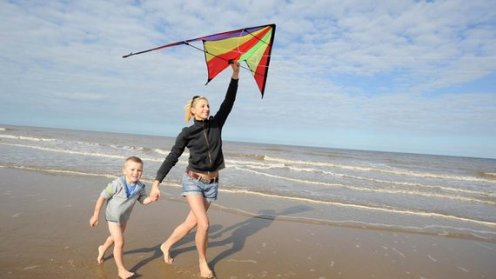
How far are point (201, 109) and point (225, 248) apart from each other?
2.37m

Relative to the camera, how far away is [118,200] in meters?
3.50

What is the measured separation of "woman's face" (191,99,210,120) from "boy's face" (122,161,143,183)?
2.69ft

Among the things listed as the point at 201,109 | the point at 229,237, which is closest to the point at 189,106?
the point at 201,109

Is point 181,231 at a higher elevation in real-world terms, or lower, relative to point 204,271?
higher

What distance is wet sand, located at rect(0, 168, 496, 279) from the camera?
12.9 ft

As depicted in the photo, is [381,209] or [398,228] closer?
[398,228]

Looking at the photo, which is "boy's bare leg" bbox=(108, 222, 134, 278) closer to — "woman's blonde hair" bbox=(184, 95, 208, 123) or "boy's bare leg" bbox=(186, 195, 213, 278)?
"boy's bare leg" bbox=(186, 195, 213, 278)

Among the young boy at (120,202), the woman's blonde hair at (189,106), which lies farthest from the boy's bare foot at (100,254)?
the woman's blonde hair at (189,106)

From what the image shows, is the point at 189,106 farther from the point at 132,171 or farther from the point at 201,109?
the point at 132,171

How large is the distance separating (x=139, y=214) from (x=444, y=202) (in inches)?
386

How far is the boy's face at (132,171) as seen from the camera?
3.52 m

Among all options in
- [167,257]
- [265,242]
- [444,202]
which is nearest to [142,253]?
[167,257]

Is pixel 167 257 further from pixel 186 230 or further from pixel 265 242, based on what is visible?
pixel 265 242

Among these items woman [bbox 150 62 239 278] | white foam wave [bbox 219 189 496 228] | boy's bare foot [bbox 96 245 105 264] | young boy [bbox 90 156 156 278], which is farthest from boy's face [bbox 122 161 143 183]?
white foam wave [bbox 219 189 496 228]
